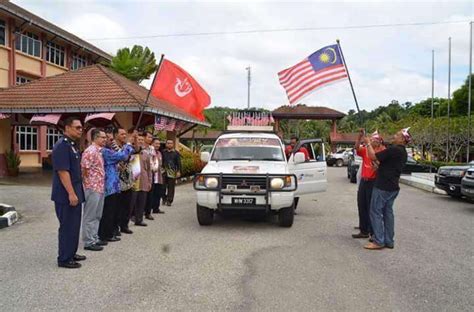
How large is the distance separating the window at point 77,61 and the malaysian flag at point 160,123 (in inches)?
552

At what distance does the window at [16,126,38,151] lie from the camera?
2475cm

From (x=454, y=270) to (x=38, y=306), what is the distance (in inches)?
196

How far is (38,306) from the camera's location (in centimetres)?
430

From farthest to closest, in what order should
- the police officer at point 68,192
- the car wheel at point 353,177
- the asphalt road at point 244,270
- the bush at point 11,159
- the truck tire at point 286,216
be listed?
the car wheel at point 353,177 < the bush at point 11,159 < the truck tire at point 286,216 < the police officer at point 68,192 < the asphalt road at point 244,270

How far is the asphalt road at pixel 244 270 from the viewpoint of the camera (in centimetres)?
451

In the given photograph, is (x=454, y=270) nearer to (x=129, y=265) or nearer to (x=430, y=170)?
(x=129, y=265)

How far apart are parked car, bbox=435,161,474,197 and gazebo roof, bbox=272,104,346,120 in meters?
32.4

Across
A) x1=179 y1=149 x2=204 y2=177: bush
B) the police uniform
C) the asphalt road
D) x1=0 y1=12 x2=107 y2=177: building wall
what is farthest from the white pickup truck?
x1=0 y1=12 x2=107 y2=177: building wall

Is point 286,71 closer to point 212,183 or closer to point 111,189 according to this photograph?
point 212,183

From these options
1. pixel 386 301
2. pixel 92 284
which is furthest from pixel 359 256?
pixel 92 284

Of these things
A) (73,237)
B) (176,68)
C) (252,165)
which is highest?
(176,68)

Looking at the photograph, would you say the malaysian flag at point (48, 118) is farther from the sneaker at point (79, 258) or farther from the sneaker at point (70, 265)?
the sneaker at point (70, 265)

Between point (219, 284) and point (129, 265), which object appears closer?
point (219, 284)

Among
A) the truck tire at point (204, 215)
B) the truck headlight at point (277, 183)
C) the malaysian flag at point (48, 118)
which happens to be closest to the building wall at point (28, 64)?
the malaysian flag at point (48, 118)
